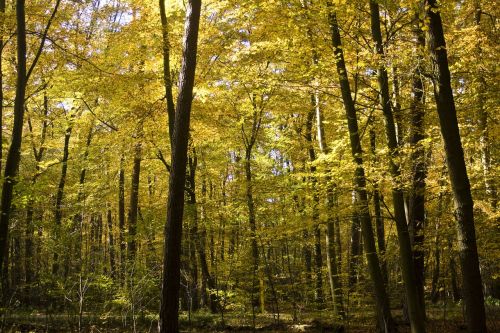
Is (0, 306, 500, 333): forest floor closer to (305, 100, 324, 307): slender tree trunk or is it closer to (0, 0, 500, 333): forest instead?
(0, 0, 500, 333): forest

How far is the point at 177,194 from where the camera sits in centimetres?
671

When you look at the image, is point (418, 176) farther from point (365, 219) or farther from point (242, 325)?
point (242, 325)

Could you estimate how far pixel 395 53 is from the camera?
299 inches

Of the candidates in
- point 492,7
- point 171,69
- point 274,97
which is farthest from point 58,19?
point 492,7

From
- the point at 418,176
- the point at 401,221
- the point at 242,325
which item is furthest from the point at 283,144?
the point at 401,221

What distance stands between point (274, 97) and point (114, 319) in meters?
8.89

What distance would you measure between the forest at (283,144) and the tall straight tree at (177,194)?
22 millimetres

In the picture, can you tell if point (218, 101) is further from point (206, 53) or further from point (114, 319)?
point (114, 319)

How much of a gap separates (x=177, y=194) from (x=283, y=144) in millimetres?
11195

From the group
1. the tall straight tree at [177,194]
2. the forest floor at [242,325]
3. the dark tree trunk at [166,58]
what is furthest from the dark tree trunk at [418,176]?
the dark tree trunk at [166,58]

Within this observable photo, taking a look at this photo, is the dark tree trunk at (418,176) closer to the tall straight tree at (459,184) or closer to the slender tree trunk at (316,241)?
the slender tree trunk at (316,241)

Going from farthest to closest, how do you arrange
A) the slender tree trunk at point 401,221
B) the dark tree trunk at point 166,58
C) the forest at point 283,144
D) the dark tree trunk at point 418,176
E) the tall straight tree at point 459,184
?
the dark tree trunk at point 166,58
the dark tree trunk at point 418,176
the slender tree trunk at point 401,221
the forest at point 283,144
the tall straight tree at point 459,184

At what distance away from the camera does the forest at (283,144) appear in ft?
23.2

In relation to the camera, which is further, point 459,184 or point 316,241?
point 316,241
